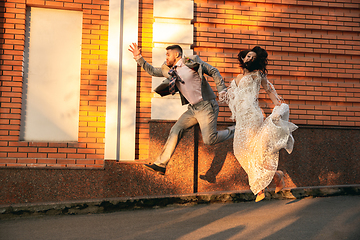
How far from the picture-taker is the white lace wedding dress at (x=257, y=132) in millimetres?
4242

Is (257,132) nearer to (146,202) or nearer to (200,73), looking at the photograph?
(200,73)

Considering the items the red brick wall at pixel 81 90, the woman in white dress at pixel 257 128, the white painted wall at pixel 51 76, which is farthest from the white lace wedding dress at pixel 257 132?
the white painted wall at pixel 51 76

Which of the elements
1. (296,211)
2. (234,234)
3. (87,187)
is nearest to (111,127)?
(87,187)

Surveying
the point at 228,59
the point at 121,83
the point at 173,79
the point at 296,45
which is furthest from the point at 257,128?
the point at 296,45

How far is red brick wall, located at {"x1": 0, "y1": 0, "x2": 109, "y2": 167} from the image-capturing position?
5.43 metres

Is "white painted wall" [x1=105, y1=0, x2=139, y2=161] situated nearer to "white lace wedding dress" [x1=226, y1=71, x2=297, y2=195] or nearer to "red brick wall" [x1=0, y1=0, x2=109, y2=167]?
"red brick wall" [x1=0, y1=0, x2=109, y2=167]

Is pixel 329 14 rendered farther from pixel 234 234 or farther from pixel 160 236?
pixel 160 236

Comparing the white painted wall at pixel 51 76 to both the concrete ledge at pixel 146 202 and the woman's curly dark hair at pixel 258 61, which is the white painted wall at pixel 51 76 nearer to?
the concrete ledge at pixel 146 202

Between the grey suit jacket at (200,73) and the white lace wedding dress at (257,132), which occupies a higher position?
the grey suit jacket at (200,73)

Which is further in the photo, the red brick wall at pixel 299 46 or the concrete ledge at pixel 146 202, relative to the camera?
the red brick wall at pixel 299 46

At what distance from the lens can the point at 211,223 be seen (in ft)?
13.8

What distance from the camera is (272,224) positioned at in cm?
413

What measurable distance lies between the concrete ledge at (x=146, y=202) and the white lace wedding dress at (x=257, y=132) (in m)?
1.01

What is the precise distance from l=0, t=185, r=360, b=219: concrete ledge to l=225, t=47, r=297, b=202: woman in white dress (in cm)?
90
